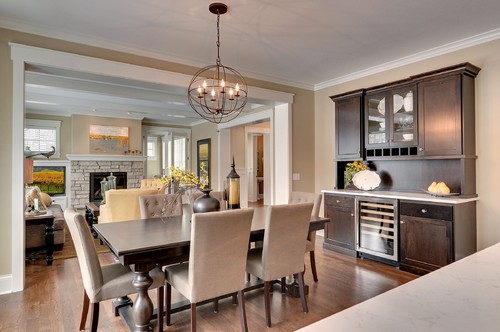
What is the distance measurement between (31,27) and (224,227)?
3.02 meters

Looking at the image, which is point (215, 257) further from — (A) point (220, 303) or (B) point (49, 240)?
(B) point (49, 240)

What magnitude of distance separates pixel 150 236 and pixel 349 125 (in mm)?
3413

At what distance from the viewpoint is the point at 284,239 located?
2.54 meters

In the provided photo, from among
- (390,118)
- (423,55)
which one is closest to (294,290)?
(390,118)

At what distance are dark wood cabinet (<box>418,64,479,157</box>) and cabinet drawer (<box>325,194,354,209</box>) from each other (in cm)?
108

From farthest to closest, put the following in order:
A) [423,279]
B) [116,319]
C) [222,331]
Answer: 1. [116,319]
2. [222,331]
3. [423,279]

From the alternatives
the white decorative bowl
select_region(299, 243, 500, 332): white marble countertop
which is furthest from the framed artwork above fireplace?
select_region(299, 243, 500, 332): white marble countertop

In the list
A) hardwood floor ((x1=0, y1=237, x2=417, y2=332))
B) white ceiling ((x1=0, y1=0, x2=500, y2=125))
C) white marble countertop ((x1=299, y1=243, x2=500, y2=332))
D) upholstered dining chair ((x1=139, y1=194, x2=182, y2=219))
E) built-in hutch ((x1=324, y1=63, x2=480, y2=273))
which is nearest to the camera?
white marble countertop ((x1=299, y1=243, x2=500, y2=332))

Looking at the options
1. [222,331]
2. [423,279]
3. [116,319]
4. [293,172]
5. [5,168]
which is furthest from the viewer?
[293,172]

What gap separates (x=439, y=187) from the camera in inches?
139

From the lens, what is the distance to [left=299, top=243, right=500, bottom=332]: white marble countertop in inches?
25.7

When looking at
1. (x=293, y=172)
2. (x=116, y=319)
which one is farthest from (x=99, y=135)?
(x=116, y=319)

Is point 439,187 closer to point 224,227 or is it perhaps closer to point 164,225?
point 224,227

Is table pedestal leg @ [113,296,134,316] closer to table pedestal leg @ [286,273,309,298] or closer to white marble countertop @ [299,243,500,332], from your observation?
table pedestal leg @ [286,273,309,298]
